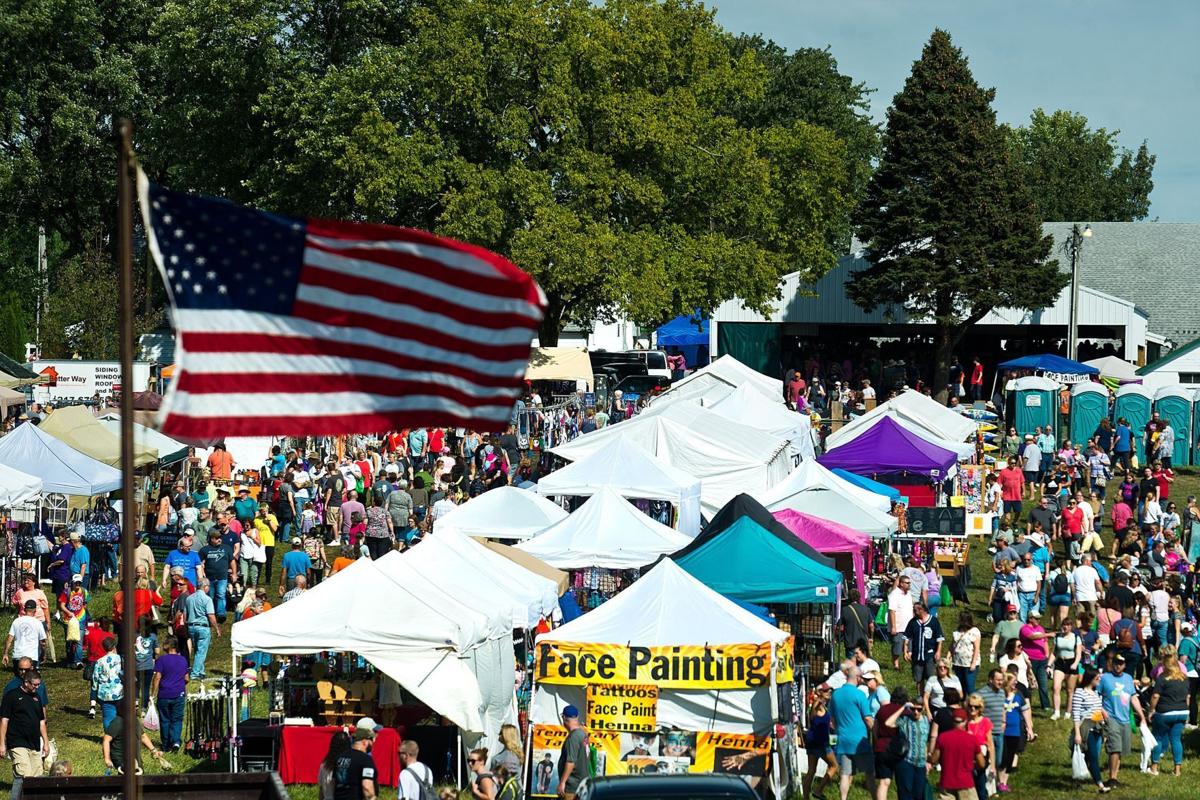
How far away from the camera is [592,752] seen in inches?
643

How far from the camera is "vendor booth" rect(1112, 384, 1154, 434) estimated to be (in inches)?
1620

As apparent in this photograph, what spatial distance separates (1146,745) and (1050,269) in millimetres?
37757

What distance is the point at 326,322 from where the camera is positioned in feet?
26.6

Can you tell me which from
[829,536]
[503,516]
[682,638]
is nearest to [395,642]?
[682,638]

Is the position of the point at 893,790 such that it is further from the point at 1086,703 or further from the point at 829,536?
the point at 829,536

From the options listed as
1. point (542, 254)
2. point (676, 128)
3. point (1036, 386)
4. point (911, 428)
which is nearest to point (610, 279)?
point (542, 254)

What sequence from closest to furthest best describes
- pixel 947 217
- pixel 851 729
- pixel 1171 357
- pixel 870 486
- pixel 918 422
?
1. pixel 851 729
2. pixel 870 486
3. pixel 918 422
4. pixel 1171 357
5. pixel 947 217

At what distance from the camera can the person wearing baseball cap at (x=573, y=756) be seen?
52.3 feet

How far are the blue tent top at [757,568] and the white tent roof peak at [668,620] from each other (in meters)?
2.60

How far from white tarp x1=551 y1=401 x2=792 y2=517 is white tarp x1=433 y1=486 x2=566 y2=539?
306 centimetres

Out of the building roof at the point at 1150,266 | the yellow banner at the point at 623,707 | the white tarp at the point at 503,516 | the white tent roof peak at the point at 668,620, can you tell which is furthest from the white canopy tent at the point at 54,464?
the building roof at the point at 1150,266

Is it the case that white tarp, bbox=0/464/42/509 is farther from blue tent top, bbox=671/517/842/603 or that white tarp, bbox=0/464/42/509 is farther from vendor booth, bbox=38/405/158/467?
blue tent top, bbox=671/517/842/603

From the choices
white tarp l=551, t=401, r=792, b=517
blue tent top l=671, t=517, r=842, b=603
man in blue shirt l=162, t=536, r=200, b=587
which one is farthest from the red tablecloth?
white tarp l=551, t=401, r=792, b=517

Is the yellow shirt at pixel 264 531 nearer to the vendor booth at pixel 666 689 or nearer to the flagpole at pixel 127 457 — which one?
the vendor booth at pixel 666 689
